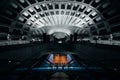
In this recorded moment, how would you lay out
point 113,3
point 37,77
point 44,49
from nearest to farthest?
1. point 37,77
2. point 44,49
3. point 113,3

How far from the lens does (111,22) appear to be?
145 feet

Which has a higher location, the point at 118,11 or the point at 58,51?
the point at 118,11

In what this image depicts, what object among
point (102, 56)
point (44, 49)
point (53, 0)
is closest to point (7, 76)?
point (102, 56)

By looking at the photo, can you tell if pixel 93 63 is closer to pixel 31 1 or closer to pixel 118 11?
pixel 118 11

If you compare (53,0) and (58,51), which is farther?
(53,0)

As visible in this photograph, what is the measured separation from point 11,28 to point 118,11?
101 ft

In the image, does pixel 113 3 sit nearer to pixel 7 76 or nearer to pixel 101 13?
pixel 101 13

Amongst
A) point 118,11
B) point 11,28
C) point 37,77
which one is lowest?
point 37,77

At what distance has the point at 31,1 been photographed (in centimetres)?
4628

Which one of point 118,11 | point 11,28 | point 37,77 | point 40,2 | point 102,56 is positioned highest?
point 40,2

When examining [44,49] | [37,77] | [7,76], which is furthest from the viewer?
[44,49]

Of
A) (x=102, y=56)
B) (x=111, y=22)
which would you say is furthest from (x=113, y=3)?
(x=102, y=56)

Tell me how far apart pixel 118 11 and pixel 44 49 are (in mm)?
21444

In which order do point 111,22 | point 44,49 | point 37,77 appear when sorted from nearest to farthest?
point 37,77, point 44,49, point 111,22
